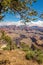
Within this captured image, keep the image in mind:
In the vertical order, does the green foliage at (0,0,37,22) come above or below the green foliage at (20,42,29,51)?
above

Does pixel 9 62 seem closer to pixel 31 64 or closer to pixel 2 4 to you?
pixel 31 64

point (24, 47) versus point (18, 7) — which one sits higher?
point (18, 7)

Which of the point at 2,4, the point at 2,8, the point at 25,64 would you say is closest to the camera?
the point at 2,4

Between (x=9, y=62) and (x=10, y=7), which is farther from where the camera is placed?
(x=9, y=62)

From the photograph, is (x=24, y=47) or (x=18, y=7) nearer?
(x=18, y=7)

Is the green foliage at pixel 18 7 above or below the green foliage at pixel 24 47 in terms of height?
above

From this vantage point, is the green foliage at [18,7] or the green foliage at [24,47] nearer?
the green foliage at [18,7]

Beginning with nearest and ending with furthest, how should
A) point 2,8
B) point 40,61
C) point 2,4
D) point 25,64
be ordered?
point 2,4, point 2,8, point 25,64, point 40,61

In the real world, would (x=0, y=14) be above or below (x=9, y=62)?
above

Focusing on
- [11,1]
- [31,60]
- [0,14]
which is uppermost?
[11,1]

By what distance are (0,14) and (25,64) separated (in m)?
7.16

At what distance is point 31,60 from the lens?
24.3 meters

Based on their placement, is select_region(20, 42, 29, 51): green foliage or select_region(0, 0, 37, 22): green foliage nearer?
select_region(0, 0, 37, 22): green foliage

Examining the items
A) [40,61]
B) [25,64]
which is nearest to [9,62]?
[25,64]
